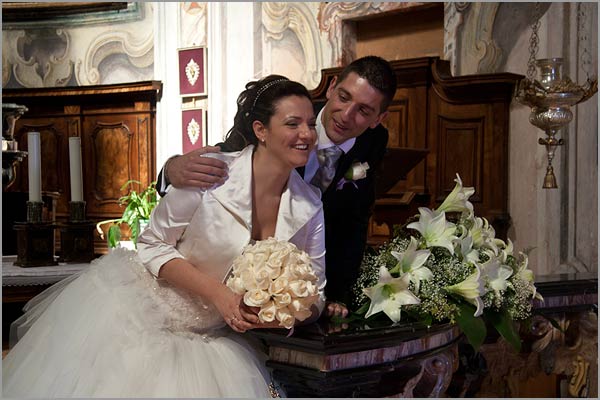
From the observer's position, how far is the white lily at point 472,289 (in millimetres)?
2252

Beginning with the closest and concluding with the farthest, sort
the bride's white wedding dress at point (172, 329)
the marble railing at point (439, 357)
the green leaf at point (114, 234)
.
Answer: the marble railing at point (439, 357)
the bride's white wedding dress at point (172, 329)
the green leaf at point (114, 234)

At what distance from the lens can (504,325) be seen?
2375 millimetres

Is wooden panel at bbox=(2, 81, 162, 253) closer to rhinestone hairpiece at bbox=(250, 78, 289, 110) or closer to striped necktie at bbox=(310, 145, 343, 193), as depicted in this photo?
striped necktie at bbox=(310, 145, 343, 193)

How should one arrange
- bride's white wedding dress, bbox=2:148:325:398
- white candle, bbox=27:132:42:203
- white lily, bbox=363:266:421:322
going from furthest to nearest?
white candle, bbox=27:132:42:203 → white lily, bbox=363:266:421:322 → bride's white wedding dress, bbox=2:148:325:398

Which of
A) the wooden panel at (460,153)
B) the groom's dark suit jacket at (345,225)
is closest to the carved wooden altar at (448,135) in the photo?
the wooden panel at (460,153)

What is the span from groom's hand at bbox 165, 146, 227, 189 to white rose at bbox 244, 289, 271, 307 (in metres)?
0.46

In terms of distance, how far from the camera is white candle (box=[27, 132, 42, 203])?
3.54 metres

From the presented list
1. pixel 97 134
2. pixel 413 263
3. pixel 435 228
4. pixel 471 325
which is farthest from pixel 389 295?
pixel 97 134

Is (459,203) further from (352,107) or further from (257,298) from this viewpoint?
(257,298)

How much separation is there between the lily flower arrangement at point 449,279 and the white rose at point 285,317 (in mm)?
397

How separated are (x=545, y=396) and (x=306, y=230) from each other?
2.06 metres

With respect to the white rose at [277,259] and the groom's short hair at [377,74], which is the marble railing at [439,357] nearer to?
the white rose at [277,259]

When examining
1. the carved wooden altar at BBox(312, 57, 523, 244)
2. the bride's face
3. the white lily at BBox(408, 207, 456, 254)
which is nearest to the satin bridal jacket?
the bride's face

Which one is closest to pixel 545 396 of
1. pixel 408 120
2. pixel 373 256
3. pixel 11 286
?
pixel 373 256
